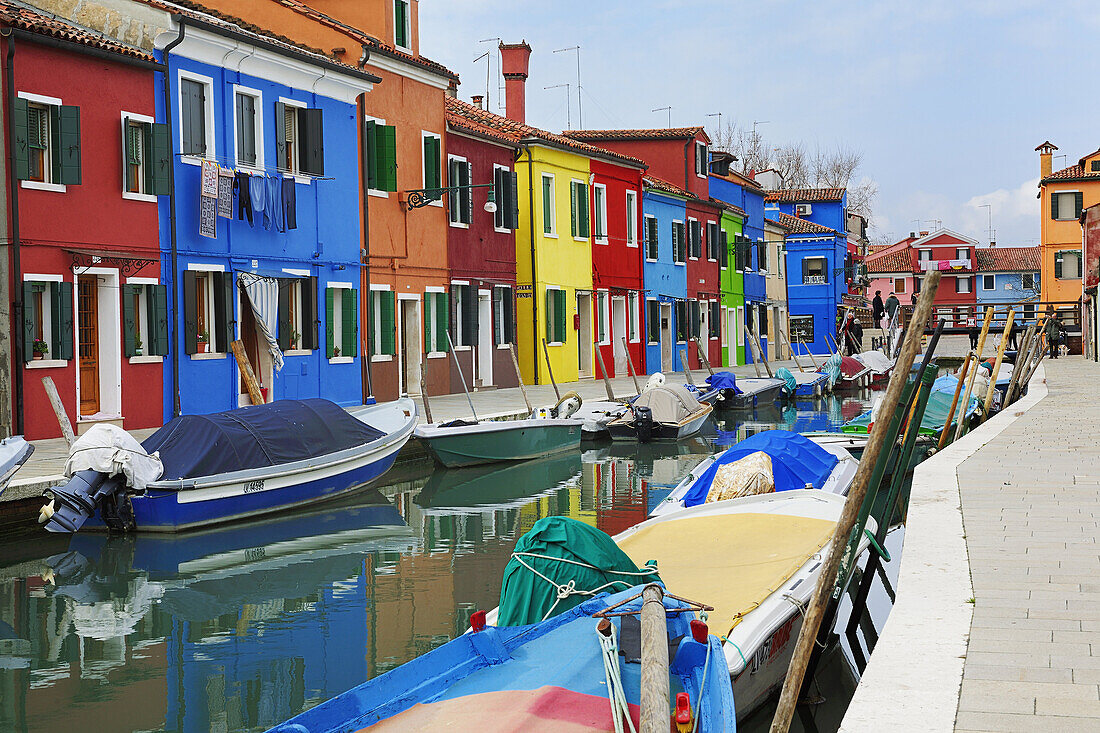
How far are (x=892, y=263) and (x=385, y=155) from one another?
222 feet

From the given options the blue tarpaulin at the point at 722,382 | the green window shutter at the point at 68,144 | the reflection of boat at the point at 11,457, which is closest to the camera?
the reflection of boat at the point at 11,457

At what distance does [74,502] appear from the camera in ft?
41.7

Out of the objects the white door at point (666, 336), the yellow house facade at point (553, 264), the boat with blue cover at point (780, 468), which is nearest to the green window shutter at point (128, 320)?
the boat with blue cover at point (780, 468)

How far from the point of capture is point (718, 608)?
7332mm

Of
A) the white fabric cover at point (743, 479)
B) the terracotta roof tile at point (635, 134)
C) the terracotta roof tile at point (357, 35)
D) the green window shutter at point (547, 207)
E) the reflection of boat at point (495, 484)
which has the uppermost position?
the terracotta roof tile at point (635, 134)

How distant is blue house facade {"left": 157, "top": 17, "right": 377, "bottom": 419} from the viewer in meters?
19.3

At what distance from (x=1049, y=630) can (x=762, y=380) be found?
27685 mm

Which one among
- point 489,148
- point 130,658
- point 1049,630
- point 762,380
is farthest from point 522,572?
point 762,380

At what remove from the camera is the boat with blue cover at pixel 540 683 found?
16.2 ft

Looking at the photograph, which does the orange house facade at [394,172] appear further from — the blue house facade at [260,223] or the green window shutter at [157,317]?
the green window shutter at [157,317]

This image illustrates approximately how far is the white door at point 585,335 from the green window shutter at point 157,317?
16464 mm

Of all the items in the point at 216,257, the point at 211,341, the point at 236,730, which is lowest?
the point at 236,730

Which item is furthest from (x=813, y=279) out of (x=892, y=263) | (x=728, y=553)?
(x=728, y=553)

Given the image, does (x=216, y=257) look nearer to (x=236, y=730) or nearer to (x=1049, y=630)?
(x=236, y=730)
